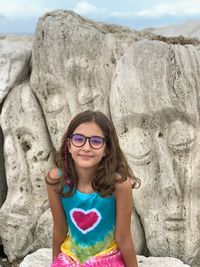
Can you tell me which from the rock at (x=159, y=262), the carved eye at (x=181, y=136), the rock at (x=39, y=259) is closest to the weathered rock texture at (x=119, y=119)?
the carved eye at (x=181, y=136)

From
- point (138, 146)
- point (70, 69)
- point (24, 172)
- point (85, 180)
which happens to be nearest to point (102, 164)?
point (85, 180)

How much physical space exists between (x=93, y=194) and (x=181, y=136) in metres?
1.06

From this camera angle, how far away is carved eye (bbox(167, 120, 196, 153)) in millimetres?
3033

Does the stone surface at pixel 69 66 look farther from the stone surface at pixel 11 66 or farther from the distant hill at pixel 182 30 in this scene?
the distant hill at pixel 182 30

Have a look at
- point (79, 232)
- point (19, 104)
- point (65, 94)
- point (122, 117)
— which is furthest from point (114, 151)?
point (19, 104)

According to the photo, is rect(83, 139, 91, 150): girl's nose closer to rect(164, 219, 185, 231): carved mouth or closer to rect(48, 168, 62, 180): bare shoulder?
rect(48, 168, 62, 180): bare shoulder

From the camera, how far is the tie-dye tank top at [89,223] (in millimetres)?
2193

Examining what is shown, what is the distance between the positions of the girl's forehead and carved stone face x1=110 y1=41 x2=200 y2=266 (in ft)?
3.26

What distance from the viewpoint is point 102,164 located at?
7.18ft

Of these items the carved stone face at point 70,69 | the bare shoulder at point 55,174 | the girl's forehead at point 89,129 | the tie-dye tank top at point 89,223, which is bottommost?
the tie-dye tank top at point 89,223

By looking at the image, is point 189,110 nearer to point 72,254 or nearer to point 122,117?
point 122,117

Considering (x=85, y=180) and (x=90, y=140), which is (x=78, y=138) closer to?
(x=90, y=140)

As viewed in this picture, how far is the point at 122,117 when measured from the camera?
10.3 ft

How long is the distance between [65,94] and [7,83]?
0.55 metres
